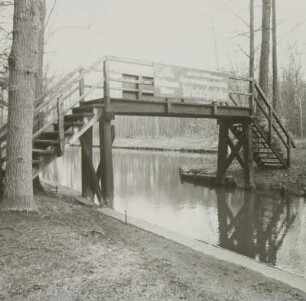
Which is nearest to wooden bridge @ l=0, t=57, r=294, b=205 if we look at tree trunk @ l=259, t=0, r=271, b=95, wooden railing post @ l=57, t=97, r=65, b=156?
wooden railing post @ l=57, t=97, r=65, b=156

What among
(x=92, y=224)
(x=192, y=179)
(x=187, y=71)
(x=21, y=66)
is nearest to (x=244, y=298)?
(x=92, y=224)

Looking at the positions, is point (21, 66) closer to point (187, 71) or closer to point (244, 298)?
point (244, 298)

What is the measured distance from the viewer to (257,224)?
10758mm

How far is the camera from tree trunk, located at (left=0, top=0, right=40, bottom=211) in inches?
279

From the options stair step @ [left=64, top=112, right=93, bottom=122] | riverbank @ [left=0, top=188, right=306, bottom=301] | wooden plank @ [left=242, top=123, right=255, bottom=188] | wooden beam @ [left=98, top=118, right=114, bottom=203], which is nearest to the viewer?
riverbank @ [left=0, top=188, right=306, bottom=301]

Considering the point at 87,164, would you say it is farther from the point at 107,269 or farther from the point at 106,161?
the point at 107,269

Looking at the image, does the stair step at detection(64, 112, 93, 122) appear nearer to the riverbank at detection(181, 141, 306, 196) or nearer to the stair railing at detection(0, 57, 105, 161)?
the stair railing at detection(0, 57, 105, 161)

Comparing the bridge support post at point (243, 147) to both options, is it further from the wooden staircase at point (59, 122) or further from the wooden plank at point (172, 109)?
the wooden staircase at point (59, 122)

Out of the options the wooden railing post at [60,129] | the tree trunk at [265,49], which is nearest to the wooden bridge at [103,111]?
the wooden railing post at [60,129]

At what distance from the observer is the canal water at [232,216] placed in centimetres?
846

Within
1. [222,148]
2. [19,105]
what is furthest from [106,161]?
[222,148]

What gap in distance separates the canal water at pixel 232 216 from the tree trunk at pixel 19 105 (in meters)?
4.30

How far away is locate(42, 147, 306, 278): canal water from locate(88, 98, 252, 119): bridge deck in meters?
3.02

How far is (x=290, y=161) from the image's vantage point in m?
16.6
